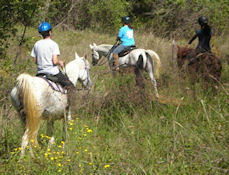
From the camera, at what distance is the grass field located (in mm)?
4723

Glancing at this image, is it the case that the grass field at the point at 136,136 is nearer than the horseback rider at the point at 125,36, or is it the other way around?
the grass field at the point at 136,136

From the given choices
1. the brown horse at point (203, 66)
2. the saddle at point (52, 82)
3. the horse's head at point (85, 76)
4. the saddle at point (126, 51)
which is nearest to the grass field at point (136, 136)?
the saddle at point (52, 82)

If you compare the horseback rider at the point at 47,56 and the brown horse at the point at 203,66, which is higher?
the horseback rider at the point at 47,56

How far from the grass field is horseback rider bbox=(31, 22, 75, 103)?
0.56 meters

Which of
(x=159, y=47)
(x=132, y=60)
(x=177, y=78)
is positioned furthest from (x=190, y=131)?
(x=159, y=47)

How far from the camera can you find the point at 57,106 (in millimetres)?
6789

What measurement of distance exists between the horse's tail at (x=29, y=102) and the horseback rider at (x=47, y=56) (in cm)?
70

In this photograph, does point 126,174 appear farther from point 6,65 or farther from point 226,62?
point 226,62

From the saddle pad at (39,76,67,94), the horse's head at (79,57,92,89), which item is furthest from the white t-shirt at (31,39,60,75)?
the horse's head at (79,57,92,89)

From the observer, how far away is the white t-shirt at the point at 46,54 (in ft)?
22.3

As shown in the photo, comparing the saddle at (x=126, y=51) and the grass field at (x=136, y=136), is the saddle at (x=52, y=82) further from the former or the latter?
the saddle at (x=126, y=51)

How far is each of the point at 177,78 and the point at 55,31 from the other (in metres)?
16.7

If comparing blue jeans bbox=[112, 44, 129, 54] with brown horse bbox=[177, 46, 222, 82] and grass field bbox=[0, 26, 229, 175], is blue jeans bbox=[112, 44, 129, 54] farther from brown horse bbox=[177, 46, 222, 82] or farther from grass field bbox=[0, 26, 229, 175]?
grass field bbox=[0, 26, 229, 175]

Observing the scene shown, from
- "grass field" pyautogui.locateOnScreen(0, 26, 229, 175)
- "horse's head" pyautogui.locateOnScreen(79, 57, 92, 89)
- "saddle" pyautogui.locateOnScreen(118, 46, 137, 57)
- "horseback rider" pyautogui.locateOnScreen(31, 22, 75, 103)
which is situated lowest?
"grass field" pyautogui.locateOnScreen(0, 26, 229, 175)
